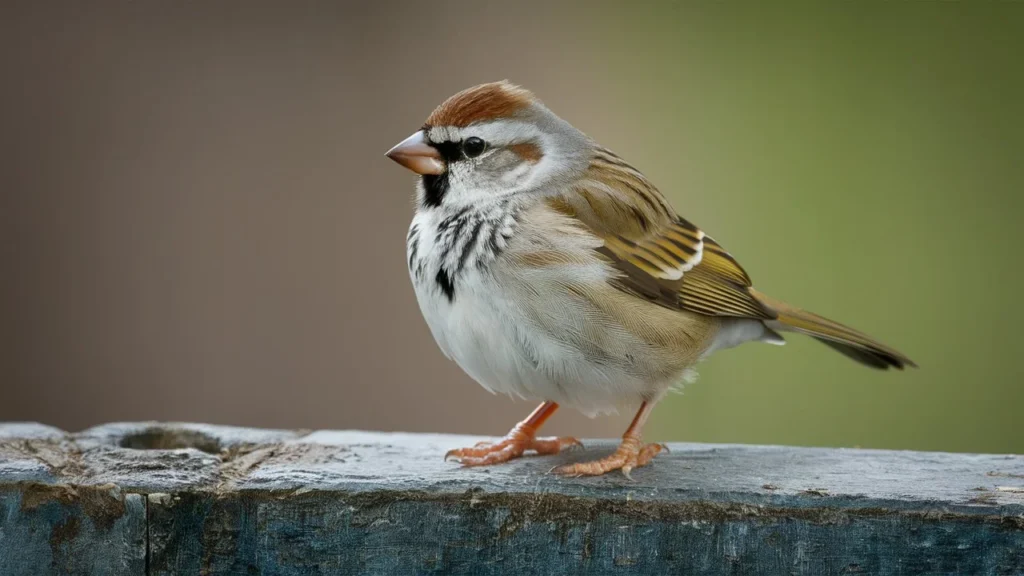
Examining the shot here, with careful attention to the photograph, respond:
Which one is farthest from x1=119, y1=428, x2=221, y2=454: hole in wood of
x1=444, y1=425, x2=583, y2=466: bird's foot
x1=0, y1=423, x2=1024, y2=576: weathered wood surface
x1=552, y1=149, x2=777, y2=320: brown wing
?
x1=552, y1=149, x2=777, y2=320: brown wing

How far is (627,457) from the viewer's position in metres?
3.06

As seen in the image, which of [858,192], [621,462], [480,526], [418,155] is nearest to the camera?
[480,526]

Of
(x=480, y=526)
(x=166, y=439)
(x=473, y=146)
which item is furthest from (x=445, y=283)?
(x=166, y=439)

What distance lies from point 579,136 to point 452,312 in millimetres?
824

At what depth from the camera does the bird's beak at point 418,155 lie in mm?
3303

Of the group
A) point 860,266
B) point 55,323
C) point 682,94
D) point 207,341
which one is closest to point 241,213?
point 207,341

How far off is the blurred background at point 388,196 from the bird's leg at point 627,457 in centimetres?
223

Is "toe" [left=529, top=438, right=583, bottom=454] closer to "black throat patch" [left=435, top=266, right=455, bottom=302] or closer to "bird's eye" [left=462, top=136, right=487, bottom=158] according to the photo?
"black throat patch" [left=435, top=266, right=455, bottom=302]

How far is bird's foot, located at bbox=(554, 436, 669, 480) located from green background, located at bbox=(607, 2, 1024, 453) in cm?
235

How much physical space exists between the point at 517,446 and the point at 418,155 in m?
0.90

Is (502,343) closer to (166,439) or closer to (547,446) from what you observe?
(547,446)

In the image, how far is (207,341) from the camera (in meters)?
5.34

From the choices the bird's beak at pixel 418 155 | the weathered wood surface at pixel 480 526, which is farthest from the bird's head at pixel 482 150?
A: the weathered wood surface at pixel 480 526

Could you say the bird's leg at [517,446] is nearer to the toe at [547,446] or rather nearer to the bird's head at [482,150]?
the toe at [547,446]
